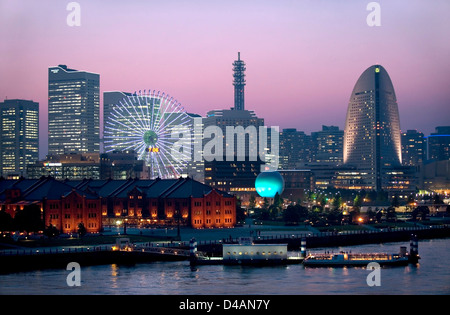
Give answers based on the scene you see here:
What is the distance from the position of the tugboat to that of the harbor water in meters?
1.74

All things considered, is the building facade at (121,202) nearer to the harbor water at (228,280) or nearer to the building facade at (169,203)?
the building facade at (169,203)

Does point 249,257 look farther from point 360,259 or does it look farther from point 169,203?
point 169,203

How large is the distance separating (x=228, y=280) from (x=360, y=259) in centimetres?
2518

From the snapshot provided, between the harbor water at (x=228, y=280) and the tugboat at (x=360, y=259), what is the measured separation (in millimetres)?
1742

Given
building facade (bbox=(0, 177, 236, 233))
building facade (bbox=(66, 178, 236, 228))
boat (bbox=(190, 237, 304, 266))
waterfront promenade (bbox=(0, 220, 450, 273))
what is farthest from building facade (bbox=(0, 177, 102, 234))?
boat (bbox=(190, 237, 304, 266))

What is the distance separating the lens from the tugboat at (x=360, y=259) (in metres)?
116

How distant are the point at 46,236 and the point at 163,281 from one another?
4860 cm

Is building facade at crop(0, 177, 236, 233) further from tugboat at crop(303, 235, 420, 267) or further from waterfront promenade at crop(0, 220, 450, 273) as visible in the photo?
tugboat at crop(303, 235, 420, 267)

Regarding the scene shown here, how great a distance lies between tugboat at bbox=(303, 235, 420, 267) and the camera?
380ft

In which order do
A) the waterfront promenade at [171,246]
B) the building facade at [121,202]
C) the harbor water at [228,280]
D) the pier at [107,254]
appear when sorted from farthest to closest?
the building facade at [121,202] < the waterfront promenade at [171,246] < the pier at [107,254] < the harbor water at [228,280]

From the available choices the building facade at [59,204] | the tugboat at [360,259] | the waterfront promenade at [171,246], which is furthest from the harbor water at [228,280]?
the building facade at [59,204]
